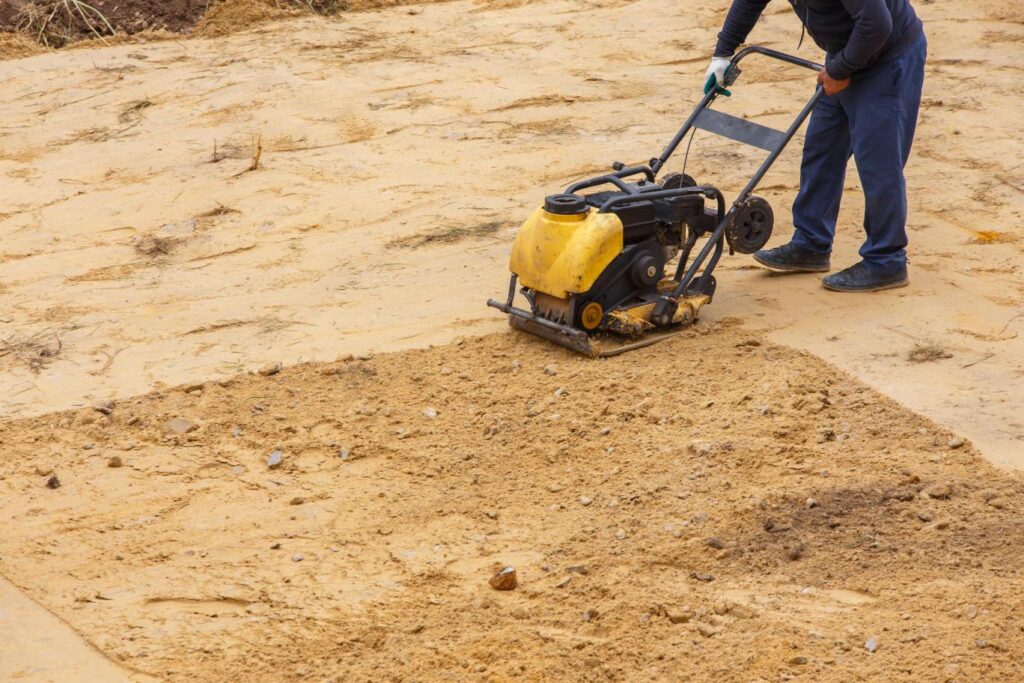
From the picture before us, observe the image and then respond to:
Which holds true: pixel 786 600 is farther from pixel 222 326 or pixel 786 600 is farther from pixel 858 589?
pixel 222 326

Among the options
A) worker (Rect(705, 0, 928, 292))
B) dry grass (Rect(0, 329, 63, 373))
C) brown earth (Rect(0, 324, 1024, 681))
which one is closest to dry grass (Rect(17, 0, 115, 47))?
dry grass (Rect(0, 329, 63, 373))

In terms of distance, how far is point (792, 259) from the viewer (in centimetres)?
621

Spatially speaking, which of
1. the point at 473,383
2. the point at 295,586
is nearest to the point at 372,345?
the point at 473,383

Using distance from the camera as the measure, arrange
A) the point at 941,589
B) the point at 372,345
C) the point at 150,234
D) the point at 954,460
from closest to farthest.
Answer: the point at 941,589 → the point at 954,460 → the point at 372,345 → the point at 150,234

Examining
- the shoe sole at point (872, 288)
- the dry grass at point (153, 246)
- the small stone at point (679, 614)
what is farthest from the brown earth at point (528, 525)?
the dry grass at point (153, 246)

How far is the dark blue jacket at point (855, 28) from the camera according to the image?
527cm

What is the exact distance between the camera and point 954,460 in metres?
4.35

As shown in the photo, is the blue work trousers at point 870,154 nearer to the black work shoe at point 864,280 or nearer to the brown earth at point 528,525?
the black work shoe at point 864,280

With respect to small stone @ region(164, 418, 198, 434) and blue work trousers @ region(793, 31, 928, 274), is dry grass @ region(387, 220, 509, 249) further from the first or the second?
small stone @ region(164, 418, 198, 434)

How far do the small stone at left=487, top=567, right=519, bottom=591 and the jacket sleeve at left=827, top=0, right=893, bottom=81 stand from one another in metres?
2.97

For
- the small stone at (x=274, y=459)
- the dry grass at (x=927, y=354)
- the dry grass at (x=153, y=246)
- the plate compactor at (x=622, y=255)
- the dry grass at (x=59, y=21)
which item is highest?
the dry grass at (x=59, y=21)

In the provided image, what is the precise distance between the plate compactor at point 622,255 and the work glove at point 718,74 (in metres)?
0.25

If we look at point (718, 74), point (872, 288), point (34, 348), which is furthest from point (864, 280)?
point (34, 348)

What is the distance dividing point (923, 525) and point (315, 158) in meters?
5.10
